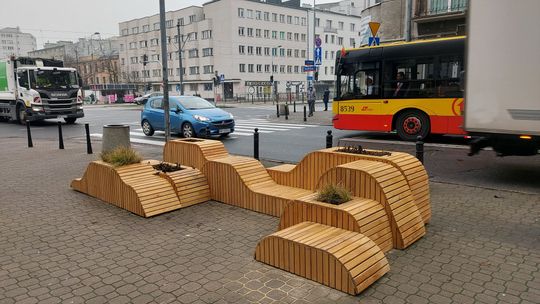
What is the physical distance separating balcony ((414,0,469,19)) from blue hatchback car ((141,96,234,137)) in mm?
11350

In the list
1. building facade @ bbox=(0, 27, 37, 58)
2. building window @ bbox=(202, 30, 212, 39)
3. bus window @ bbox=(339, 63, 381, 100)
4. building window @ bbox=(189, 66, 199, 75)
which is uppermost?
building facade @ bbox=(0, 27, 37, 58)

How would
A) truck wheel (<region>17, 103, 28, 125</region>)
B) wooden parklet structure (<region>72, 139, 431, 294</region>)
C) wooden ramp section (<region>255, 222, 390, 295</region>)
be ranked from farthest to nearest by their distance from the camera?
1. truck wheel (<region>17, 103, 28, 125</region>)
2. wooden parklet structure (<region>72, 139, 431, 294</region>)
3. wooden ramp section (<region>255, 222, 390, 295</region>)

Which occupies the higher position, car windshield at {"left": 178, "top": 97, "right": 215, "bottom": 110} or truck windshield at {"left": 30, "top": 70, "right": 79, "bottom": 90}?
truck windshield at {"left": 30, "top": 70, "right": 79, "bottom": 90}

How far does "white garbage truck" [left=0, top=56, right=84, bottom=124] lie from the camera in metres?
21.1

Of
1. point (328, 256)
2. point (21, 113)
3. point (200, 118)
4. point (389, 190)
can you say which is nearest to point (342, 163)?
point (389, 190)

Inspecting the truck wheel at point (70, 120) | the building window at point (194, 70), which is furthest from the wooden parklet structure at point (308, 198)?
the building window at point (194, 70)

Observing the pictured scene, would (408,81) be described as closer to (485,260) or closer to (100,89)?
(485,260)

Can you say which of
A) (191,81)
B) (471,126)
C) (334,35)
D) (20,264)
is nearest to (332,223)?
(20,264)

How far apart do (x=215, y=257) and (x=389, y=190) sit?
85.5 inches

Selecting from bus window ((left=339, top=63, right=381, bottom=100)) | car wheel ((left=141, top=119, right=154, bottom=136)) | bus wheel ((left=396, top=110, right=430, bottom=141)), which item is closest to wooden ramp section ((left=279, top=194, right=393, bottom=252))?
bus wheel ((left=396, top=110, right=430, bottom=141))

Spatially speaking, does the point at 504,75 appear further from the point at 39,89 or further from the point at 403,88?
the point at 39,89

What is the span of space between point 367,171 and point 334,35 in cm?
8946

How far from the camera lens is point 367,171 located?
498 cm

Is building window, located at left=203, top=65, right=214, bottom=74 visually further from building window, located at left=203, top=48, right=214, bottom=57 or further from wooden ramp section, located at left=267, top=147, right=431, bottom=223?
wooden ramp section, located at left=267, top=147, right=431, bottom=223
